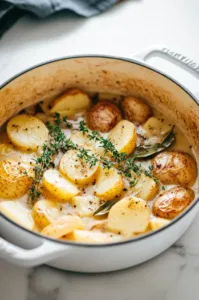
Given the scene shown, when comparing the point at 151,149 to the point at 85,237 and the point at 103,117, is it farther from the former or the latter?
the point at 85,237

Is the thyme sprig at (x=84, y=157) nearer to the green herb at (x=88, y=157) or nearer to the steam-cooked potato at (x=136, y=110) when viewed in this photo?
the green herb at (x=88, y=157)

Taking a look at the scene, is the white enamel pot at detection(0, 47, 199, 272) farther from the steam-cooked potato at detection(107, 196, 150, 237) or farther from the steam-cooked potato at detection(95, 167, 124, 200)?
the steam-cooked potato at detection(95, 167, 124, 200)

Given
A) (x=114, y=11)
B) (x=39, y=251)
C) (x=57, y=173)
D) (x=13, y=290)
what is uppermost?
(x=114, y=11)

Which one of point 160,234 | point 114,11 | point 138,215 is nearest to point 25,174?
point 138,215

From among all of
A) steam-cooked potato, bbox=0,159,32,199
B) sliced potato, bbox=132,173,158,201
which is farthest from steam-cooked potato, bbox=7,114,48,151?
sliced potato, bbox=132,173,158,201

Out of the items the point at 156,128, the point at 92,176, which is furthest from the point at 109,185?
the point at 156,128

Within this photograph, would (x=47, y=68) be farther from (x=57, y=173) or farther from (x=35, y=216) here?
(x=35, y=216)
